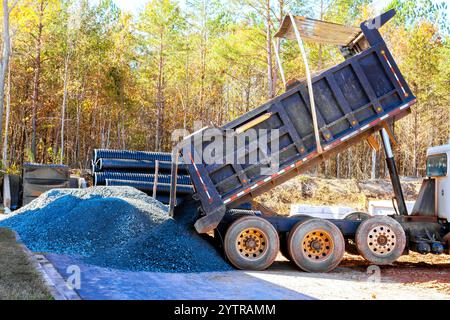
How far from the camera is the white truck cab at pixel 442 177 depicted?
10.8 metres

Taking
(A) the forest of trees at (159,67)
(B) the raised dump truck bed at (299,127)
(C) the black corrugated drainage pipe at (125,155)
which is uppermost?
(A) the forest of trees at (159,67)

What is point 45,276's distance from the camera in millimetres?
7387

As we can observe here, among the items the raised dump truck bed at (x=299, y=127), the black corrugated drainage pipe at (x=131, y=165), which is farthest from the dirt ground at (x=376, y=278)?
the black corrugated drainage pipe at (x=131, y=165)

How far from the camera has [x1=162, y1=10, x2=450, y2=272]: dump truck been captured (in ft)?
32.5

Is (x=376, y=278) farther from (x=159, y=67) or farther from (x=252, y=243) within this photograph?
(x=159, y=67)

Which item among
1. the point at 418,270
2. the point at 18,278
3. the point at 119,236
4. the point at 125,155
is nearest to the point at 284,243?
the point at 418,270

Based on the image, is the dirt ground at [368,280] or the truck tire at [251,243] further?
the truck tire at [251,243]

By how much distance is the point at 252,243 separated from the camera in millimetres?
9938

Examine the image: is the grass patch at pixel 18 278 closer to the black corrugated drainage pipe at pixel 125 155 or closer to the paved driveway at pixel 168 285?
the paved driveway at pixel 168 285

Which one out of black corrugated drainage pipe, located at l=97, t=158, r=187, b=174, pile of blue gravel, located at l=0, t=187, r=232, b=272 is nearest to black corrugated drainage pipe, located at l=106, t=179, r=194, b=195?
black corrugated drainage pipe, located at l=97, t=158, r=187, b=174

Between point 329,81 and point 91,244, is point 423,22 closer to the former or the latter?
point 329,81

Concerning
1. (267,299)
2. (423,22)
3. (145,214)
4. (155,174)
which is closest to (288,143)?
(145,214)

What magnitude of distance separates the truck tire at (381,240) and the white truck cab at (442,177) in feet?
4.14

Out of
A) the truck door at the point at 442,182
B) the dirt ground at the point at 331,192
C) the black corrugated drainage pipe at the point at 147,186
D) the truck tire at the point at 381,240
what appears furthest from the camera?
the dirt ground at the point at 331,192
